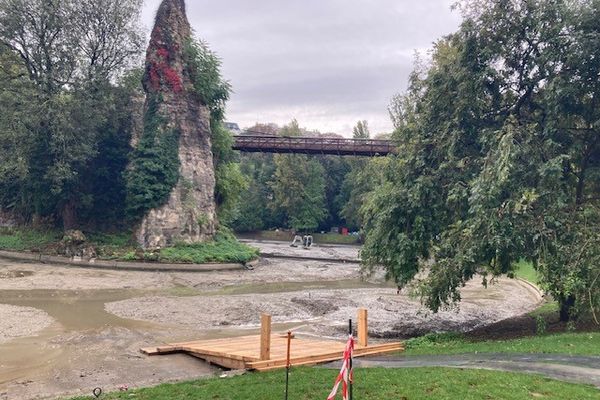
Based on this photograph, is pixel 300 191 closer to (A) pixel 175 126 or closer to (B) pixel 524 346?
(A) pixel 175 126

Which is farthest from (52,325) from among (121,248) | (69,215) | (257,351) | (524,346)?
(69,215)

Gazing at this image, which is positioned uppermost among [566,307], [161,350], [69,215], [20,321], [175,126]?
[175,126]

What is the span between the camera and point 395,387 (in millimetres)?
Answer: 9703

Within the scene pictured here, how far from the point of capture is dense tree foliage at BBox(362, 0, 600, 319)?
14922 millimetres

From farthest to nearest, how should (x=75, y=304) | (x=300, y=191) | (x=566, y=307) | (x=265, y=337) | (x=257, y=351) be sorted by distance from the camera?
(x=300, y=191) < (x=75, y=304) < (x=566, y=307) < (x=257, y=351) < (x=265, y=337)

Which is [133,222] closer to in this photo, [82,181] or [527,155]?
[82,181]

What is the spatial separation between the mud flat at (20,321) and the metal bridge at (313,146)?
36.3m

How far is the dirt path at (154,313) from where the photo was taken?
42.9ft

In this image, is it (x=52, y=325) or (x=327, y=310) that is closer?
(x=52, y=325)

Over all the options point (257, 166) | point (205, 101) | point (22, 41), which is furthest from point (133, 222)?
point (257, 166)

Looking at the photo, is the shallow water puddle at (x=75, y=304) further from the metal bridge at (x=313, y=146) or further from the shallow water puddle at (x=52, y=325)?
the metal bridge at (x=313, y=146)

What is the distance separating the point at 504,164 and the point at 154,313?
597 inches

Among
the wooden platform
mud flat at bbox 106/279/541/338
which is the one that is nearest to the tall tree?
mud flat at bbox 106/279/541/338

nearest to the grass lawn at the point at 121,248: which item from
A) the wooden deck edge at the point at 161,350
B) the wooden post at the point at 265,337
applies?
the wooden deck edge at the point at 161,350
